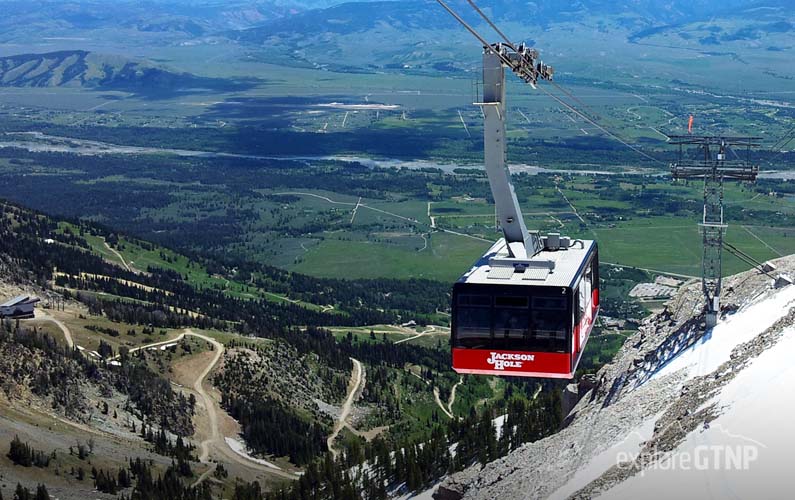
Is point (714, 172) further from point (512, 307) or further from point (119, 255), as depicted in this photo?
point (119, 255)

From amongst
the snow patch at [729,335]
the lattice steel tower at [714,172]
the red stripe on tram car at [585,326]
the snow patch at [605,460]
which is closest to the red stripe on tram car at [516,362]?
the red stripe on tram car at [585,326]

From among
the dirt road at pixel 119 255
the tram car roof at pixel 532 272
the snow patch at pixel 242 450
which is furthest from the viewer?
the dirt road at pixel 119 255

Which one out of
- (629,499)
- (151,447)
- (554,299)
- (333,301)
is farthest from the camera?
(333,301)

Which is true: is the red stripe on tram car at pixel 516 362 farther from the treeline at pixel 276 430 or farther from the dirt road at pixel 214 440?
the treeline at pixel 276 430

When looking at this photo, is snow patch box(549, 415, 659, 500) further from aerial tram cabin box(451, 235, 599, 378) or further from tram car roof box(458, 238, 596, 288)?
tram car roof box(458, 238, 596, 288)

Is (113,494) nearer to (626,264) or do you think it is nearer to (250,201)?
(626,264)

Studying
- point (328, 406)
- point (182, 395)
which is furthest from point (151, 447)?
point (328, 406)

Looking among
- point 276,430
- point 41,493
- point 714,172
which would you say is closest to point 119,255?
point 276,430
